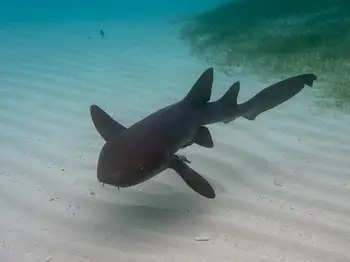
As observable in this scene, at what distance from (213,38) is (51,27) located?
10397mm

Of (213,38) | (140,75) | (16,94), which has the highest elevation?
(213,38)

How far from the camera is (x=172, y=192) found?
173 inches

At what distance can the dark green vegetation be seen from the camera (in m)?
9.27

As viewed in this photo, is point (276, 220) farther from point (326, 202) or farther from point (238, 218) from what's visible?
point (326, 202)

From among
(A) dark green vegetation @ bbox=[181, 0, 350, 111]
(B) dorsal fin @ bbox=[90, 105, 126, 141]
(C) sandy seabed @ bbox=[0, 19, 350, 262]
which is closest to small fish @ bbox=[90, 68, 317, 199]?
(B) dorsal fin @ bbox=[90, 105, 126, 141]

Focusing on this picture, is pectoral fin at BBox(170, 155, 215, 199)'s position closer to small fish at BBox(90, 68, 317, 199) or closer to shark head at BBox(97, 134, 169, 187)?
small fish at BBox(90, 68, 317, 199)

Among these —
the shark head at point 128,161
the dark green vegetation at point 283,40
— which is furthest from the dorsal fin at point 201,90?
the dark green vegetation at point 283,40

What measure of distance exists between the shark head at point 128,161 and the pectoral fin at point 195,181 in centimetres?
15

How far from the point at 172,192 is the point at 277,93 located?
4.80 ft

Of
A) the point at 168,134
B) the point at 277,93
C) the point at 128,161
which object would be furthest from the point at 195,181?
the point at 277,93

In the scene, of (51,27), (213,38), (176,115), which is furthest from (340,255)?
(51,27)

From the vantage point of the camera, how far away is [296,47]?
1134cm

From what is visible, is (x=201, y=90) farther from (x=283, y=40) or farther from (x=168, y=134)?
(x=283, y=40)

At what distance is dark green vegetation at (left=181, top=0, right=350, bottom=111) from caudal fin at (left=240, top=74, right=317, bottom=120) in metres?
3.12
